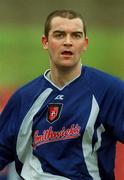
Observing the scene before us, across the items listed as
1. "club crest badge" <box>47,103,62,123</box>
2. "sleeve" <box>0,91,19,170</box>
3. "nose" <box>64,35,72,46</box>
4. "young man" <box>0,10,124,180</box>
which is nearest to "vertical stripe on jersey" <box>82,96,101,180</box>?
"young man" <box>0,10,124,180</box>

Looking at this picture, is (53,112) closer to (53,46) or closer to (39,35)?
(53,46)

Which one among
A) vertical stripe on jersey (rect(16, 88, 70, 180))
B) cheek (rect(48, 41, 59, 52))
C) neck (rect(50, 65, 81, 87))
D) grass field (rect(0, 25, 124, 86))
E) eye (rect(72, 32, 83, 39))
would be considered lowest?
grass field (rect(0, 25, 124, 86))

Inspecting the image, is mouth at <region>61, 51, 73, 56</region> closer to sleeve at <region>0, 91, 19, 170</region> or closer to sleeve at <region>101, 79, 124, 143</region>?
sleeve at <region>101, 79, 124, 143</region>

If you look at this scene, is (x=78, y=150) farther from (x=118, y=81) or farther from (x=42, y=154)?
(x=118, y=81)

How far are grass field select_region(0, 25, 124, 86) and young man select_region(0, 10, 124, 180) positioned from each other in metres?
5.12

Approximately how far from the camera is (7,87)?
23.2 feet

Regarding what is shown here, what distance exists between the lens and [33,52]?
804 centimetres

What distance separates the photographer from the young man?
8.24ft

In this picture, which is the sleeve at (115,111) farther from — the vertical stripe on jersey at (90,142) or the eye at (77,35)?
the eye at (77,35)

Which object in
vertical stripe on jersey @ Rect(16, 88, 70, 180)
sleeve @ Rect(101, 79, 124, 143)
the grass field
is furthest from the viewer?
the grass field

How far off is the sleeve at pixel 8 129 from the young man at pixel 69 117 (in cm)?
4

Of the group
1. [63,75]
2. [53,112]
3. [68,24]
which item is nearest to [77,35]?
[68,24]

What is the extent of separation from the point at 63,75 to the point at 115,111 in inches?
11.8

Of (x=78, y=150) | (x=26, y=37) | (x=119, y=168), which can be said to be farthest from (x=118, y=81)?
(x=26, y=37)
